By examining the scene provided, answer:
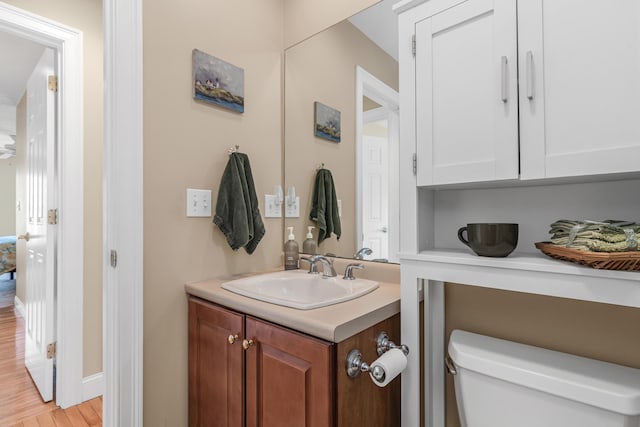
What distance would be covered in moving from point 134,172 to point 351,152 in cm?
94

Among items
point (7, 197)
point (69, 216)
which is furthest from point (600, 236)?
point (7, 197)

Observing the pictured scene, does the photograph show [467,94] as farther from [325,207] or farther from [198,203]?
[198,203]

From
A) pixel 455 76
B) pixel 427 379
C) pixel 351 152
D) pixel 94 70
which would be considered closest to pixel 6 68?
pixel 94 70

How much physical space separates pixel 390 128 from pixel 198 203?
891 millimetres

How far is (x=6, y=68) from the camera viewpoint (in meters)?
2.77

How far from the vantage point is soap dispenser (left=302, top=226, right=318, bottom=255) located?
5.51ft

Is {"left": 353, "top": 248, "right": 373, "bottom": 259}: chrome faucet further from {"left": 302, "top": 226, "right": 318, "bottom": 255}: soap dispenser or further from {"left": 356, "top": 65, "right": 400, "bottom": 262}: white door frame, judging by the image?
{"left": 302, "top": 226, "right": 318, "bottom": 255}: soap dispenser

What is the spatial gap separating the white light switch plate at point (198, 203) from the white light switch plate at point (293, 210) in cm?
48

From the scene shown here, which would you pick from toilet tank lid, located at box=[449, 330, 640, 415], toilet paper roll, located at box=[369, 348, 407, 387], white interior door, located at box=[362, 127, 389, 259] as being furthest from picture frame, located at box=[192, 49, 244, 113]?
toilet tank lid, located at box=[449, 330, 640, 415]

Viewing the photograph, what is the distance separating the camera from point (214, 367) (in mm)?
1189

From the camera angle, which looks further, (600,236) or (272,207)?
(272,207)

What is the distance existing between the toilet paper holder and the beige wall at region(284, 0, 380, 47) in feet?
4.59

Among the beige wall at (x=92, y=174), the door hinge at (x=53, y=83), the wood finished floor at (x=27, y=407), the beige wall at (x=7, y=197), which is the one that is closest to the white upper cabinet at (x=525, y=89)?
the beige wall at (x=92, y=174)

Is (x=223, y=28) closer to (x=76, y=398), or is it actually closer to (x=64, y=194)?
(x=64, y=194)
